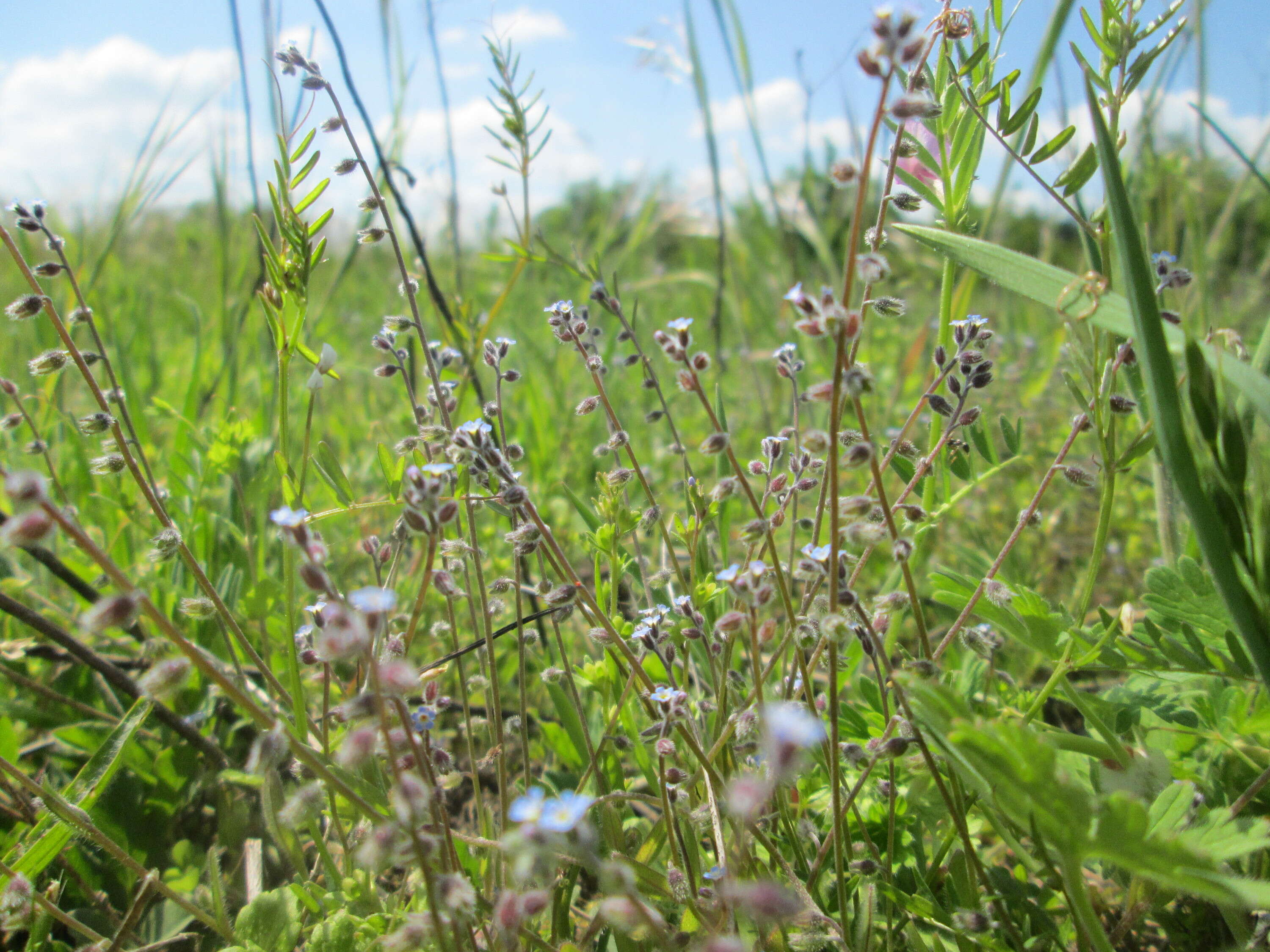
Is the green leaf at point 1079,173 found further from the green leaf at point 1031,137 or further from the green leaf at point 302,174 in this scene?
the green leaf at point 302,174

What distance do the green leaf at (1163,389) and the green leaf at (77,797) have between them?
1491 millimetres

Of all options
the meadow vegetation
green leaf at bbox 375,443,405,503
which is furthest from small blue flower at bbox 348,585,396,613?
green leaf at bbox 375,443,405,503

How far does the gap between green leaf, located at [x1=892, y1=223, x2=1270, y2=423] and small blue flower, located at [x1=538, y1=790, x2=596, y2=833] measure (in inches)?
33.6

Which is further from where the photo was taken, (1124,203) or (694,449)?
(694,449)

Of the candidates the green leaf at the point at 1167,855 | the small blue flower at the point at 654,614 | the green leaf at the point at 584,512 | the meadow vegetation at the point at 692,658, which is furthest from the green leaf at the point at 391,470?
the green leaf at the point at 1167,855

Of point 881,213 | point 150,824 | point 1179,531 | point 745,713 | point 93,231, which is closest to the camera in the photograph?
point 745,713

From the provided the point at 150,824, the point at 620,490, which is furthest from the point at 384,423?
the point at 620,490

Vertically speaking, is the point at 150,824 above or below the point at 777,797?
below

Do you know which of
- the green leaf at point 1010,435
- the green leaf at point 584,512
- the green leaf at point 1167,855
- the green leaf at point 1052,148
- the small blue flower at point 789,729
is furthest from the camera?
the green leaf at point 584,512

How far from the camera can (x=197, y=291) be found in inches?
223

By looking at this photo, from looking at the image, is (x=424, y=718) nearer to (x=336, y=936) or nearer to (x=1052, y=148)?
(x=336, y=936)

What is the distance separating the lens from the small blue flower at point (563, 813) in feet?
2.57

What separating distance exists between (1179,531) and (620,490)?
4.22 feet

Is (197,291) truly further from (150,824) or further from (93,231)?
(150,824)
